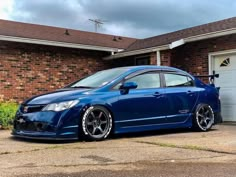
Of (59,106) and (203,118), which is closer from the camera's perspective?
(59,106)

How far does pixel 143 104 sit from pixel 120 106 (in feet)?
1.83

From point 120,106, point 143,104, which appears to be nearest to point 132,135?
point 143,104

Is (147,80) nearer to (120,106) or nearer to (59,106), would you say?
(120,106)

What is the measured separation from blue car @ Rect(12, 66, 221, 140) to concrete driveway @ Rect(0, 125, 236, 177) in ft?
0.84

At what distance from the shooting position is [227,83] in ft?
38.5

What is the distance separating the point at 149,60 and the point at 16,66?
4.24 meters

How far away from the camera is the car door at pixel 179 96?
8562 mm

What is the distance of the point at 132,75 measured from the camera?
8242 mm

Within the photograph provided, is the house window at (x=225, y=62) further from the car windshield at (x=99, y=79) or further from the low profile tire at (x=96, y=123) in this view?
the low profile tire at (x=96, y=123)

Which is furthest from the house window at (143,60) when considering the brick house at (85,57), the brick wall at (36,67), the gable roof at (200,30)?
the brick wall at (36,67)

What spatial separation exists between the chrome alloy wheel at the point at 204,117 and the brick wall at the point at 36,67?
627cm

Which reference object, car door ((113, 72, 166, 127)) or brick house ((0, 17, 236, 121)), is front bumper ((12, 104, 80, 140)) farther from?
brick house ((0, 17, 236, 121))

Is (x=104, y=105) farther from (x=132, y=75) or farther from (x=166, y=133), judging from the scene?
(x=166, y=133)

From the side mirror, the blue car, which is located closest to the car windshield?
the blue car
